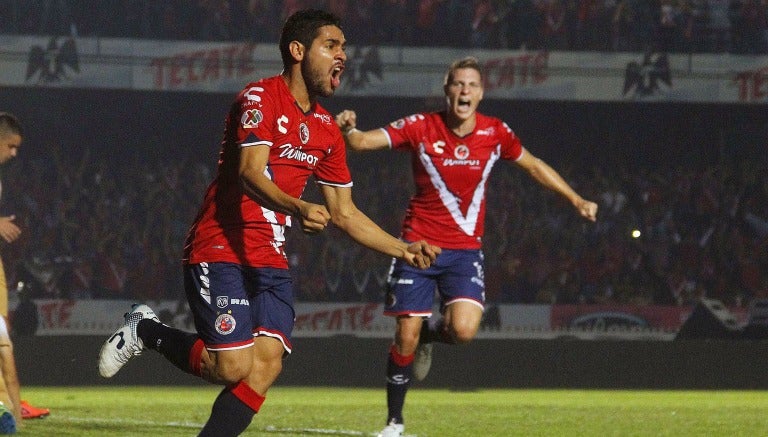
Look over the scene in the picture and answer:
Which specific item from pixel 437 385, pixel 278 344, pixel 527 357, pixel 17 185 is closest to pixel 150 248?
pixel 17 185

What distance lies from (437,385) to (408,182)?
10.2m

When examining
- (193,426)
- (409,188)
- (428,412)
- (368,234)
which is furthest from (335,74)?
(409,188)

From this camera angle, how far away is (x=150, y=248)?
66.9 feet

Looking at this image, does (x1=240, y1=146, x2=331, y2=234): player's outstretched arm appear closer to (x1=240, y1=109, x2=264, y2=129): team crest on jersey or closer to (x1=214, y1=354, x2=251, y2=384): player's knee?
(x1=240, y1=109, x2=264, y2=129): team crest on jersey

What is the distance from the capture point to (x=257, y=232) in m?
5.48

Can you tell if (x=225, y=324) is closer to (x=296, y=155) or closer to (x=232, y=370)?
(x=232, y=370)

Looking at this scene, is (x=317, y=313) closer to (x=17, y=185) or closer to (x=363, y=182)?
(x=363, y=182)

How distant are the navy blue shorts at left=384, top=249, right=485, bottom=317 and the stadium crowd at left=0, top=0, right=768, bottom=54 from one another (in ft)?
49.6

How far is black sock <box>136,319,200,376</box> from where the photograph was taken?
5.51 metres

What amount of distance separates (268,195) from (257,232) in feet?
1.86

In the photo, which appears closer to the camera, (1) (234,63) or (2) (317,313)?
(2) (317,313)

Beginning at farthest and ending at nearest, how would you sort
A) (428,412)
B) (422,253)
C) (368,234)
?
(428,412) < (368,234) < (422,253)

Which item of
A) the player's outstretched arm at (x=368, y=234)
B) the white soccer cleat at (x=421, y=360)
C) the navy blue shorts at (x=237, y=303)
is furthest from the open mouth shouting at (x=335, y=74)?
the white soccer cleat at (x=421, y=360)

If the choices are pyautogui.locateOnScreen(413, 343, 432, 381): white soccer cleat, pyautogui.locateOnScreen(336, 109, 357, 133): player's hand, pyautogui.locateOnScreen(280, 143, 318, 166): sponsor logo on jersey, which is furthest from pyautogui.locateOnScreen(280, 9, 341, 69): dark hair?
pyautogui.locateOnScreen(413, 343, 432, 381): white soccer cleat
